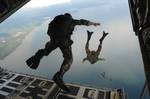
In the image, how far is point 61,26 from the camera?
9.00 meters

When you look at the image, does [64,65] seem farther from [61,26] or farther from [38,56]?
[61,26]

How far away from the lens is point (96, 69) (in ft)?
363

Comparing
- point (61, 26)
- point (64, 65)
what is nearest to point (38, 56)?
point (64, 65)

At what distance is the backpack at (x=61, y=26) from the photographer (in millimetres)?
9016

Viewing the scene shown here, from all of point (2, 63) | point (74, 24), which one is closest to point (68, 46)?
point (74, 24)

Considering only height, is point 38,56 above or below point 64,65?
above

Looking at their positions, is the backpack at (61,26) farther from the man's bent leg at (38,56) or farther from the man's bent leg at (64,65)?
the man's bent leg at (64,65)

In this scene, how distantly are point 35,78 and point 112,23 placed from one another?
6165 centimetres

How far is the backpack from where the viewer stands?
9016 millimetres

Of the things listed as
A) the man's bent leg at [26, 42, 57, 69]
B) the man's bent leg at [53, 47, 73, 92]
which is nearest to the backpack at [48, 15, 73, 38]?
the man's bent leg at [26, 42, 57, 69]

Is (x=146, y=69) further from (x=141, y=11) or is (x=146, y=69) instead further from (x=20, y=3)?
(x=20, y=3)

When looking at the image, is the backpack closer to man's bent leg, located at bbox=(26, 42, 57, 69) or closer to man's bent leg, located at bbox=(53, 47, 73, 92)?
man's bent leg, located at bbox=(26, 42, 57, 69)

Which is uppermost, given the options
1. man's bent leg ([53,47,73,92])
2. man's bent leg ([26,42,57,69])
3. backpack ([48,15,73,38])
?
backpack ([48,15,73,38])

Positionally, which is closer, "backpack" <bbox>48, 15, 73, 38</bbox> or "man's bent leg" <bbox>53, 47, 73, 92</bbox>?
"backpack" <bbox>48, 15, 73, 38</bbox>
